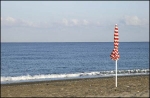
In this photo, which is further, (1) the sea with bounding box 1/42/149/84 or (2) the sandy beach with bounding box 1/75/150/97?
(1) the sea with bounding box 1/42/149/84

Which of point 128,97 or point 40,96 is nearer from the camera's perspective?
point 128,97

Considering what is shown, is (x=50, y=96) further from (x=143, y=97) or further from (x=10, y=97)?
(x=143, y=97)

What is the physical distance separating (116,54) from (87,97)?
14.2 ft

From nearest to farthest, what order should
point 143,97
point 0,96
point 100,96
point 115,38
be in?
1. point 143,97
2. point 100,96
3. point 0,96
4. point 115,38

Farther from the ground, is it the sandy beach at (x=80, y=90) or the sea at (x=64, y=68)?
the sea at (x=64, y=68)

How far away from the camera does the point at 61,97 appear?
14.9 m

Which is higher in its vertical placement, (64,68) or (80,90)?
(64,68)

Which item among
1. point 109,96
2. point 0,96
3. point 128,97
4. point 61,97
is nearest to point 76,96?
point 61,97

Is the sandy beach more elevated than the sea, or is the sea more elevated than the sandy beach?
the sea

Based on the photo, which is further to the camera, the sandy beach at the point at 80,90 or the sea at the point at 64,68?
the sea at the point at 64,68

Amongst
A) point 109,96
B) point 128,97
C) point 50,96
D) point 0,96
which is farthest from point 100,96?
point 0,96

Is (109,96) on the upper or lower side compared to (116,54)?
lower

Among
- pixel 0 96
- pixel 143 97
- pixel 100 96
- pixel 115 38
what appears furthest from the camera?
pixel 115 38

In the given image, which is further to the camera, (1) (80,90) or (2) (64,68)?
(2) (64,68)
